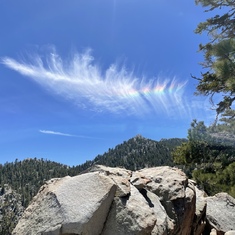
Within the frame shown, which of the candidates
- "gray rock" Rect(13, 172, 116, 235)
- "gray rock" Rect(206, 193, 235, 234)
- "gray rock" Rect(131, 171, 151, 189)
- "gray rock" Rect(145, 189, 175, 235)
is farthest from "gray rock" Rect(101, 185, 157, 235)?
"gray rock" Rect(206, 193, 235, 234)

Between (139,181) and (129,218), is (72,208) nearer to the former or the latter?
(129,218)

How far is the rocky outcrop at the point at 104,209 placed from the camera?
23.5ft

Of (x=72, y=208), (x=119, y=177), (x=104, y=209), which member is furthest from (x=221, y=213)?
(x=72, y=208)

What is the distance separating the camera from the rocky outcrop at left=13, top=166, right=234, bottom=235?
23.5 feet

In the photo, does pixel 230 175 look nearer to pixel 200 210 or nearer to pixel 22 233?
pixel 200 210

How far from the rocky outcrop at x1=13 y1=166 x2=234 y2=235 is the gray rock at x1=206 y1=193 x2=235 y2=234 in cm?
276

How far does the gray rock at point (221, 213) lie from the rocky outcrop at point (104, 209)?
276 cm

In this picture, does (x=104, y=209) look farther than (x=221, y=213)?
No

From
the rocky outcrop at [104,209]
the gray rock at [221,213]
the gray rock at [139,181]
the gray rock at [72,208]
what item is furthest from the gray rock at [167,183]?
the gray rock at [221,213]

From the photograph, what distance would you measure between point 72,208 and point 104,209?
0.87 metres

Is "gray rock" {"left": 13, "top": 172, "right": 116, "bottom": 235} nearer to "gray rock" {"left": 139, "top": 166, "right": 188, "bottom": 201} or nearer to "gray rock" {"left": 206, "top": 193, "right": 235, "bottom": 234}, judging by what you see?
"gray rock" {"left": 139, "top": 166, "right": 188, "bottom": 201}

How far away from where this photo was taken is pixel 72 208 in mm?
7262

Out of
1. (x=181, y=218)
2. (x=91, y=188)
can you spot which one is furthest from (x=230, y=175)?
→ (x=91, y=188)

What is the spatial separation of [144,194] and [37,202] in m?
3.20
